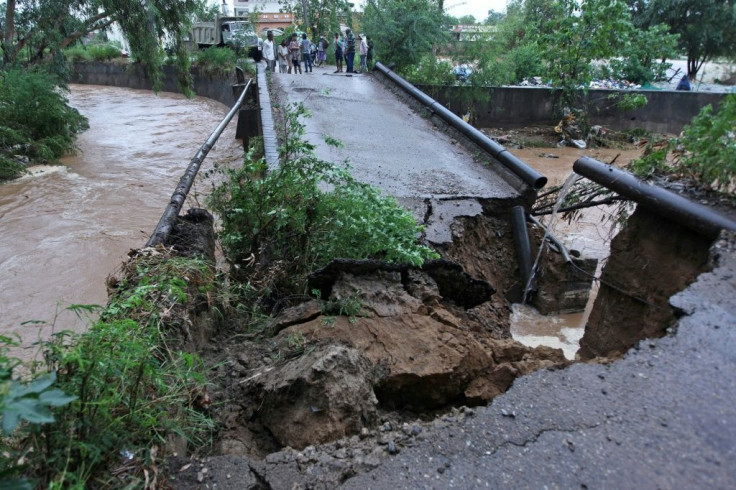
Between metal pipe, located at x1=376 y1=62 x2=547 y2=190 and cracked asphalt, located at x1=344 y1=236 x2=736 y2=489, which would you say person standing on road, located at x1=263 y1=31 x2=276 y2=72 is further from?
cracked asphalt, located at x1=344 y1=236 x2=736 y2=489

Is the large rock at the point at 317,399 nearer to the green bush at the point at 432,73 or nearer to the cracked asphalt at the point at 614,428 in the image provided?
the cracked asphalt at the point at 614,428

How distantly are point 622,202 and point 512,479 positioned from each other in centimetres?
314

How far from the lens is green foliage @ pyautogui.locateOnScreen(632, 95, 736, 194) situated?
10.8 ft

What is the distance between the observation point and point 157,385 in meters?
2.25

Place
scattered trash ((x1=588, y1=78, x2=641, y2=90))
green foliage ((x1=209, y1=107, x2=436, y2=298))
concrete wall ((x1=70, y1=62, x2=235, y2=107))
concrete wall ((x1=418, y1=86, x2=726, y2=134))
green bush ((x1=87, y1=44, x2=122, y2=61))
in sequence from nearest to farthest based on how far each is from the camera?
green foliage ((x1=209, y1=107, x2=436, y2=298)) → concrete wall ((x1=418, y1=86, x2=726, y2=134)) → scattered trash ((x1=588, y1=78, x2=641, y2=90)) → concrete wall ((x1=70, y1=62, x2=235, y2=107)) → green bush ((x1=87, y1=44, x2=122, y2=61))

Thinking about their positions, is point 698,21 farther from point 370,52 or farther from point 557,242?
point 557,242

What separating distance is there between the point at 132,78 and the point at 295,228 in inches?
1157

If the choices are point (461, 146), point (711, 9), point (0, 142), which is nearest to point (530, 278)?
point (461, 146)

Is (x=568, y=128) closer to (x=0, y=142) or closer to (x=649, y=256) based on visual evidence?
(x=649, y=256)

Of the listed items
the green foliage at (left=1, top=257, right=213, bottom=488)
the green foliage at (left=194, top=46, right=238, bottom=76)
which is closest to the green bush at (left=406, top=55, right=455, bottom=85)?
the green foliage at (left=194, top=46, right=238, bottom=76)

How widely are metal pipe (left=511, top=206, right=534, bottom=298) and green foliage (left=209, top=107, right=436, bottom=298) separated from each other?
Answer: 2.04 m

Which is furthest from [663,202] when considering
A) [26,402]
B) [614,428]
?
[26,402]

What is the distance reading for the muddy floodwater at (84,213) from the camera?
6.65 metres

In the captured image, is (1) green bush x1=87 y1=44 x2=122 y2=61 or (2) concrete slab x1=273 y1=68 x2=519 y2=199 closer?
(2) concrete slab x1=273 y1=68 x2=519 y2=199
